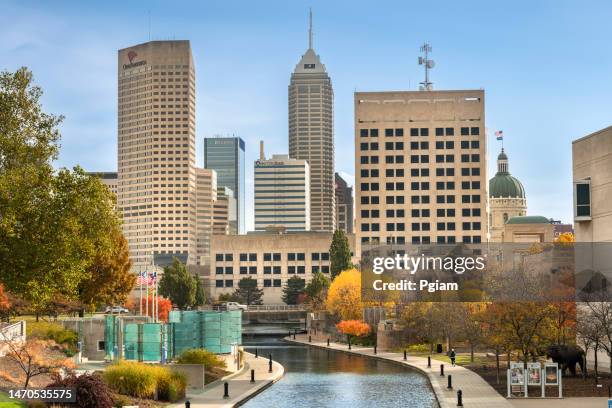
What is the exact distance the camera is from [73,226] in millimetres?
53312

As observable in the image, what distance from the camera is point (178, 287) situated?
18338 cm

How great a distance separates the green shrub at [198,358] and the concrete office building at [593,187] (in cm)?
2823

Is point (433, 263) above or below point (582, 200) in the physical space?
below

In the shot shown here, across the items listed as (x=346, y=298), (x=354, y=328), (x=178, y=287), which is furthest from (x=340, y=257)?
(x=354, y=328)

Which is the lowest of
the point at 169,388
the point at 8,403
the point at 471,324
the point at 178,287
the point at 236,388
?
the point at 236,388

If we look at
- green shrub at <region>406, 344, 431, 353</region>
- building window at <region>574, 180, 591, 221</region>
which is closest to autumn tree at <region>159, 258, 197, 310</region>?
green shrub at <region>406, 344, 431, 353</region>

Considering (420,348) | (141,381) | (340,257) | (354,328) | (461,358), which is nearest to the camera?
(141,381)

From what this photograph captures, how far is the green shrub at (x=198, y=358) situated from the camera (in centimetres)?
6825

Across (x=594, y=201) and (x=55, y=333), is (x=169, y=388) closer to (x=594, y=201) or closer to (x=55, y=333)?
(x=55, y=333)

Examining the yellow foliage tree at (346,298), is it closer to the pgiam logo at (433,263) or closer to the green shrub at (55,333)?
the pgiam logo at (433,263)

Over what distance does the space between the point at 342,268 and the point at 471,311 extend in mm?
82031

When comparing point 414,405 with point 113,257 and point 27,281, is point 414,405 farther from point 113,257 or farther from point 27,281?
point 113,257

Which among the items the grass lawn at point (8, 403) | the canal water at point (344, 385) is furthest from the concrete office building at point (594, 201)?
the grass lawn at point (8, 403)

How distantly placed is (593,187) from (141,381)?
125 ft
